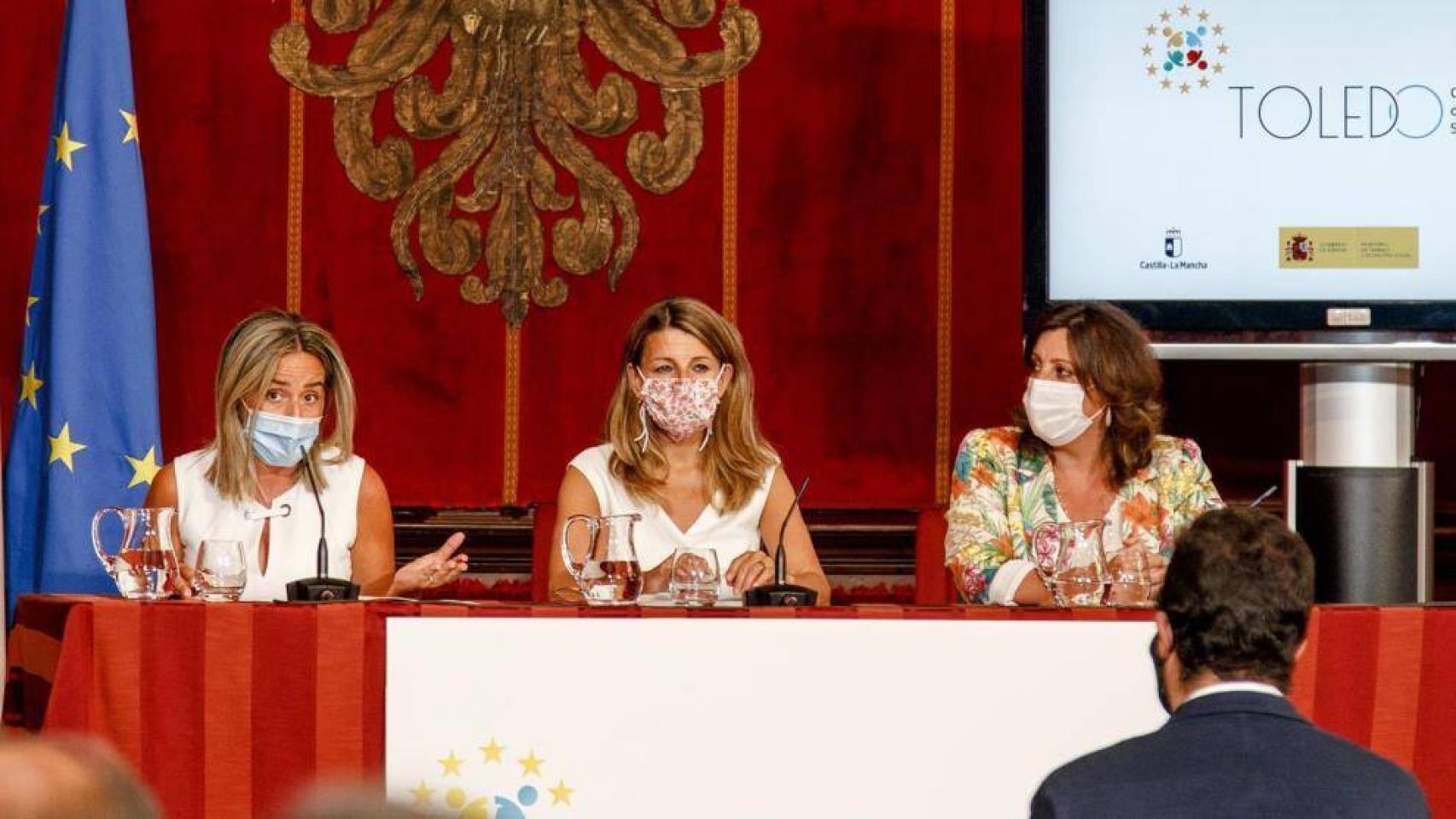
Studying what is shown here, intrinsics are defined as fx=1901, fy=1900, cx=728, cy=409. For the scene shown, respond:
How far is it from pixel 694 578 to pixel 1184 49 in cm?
185

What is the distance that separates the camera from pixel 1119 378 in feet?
11.6

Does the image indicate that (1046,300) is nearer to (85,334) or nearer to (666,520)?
(666,520)

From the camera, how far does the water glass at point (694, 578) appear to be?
2.77 m

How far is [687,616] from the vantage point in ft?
8.32

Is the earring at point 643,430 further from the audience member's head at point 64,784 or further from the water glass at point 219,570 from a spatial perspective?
the audience member's head at point 64,784

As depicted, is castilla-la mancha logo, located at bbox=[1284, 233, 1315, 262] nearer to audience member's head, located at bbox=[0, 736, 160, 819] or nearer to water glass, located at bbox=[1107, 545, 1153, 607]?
water glass, located at bbox=[1107, 545, 1153, 607]

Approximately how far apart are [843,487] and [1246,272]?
3.51 feet

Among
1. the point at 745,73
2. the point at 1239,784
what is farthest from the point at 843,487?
the point at 1239,784

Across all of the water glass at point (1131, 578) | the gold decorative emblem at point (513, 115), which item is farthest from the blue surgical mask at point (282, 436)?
the water glass at point (1131, 578)

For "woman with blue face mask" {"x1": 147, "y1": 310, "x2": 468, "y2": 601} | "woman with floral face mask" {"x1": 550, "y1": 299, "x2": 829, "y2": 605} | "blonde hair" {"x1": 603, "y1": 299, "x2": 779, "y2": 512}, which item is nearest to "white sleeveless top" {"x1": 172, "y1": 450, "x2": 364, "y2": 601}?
"woman with blue face mask" {"x1": 147, "y1": 310, "x2": 468, "y2": 601}

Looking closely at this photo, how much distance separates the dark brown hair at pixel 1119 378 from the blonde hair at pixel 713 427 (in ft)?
1.76

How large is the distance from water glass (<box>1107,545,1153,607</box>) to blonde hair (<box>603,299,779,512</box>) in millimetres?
1065

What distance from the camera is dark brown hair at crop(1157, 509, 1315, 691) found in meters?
1.92

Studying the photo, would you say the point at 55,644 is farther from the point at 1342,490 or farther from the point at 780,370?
the point at 1342,490
